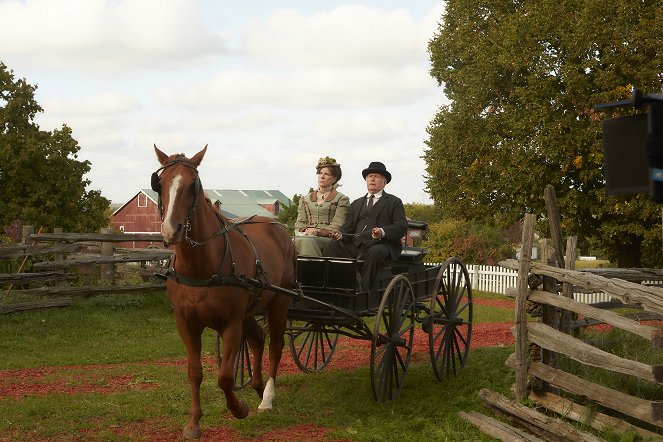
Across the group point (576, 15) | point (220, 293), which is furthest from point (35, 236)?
point (576, 15)

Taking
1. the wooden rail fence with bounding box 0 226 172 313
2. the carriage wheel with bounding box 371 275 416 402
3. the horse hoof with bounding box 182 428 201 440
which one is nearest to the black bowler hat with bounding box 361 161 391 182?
the carriage wheel with bounding box 371 275 416 402

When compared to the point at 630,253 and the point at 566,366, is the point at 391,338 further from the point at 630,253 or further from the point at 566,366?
the point at 630,253

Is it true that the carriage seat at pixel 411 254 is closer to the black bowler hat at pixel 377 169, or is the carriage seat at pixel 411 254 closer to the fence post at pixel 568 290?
the black bowler hat at pixel 377 169

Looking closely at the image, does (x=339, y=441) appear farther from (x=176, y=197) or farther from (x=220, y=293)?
(x=176, y=197)

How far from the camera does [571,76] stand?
2236 centimetres

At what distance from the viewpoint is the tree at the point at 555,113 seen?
2192 centimetres

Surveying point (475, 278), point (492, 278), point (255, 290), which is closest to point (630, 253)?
point (492, 278)

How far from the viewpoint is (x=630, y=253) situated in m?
24.6

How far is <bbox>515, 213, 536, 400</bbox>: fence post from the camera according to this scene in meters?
8.49

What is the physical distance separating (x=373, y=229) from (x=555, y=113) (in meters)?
15.7

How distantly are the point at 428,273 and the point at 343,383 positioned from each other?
1990 millimetres

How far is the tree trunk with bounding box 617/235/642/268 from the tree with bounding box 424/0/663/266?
0.03 metres

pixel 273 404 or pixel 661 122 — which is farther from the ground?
pixel 661 122

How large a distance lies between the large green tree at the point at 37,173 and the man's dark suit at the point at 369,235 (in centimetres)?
2293
